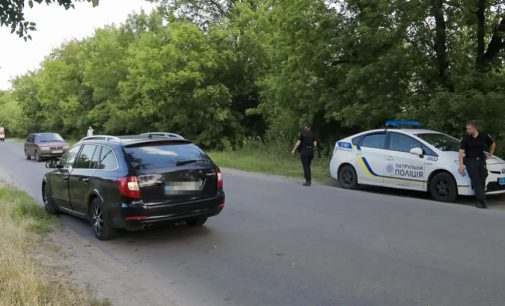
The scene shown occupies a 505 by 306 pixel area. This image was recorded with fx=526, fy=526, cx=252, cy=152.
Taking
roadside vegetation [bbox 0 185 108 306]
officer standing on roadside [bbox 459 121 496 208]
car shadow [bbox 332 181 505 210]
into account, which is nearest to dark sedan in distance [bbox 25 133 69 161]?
car shadow [bbox 332 181 505 210]

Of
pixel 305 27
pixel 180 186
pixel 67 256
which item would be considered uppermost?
pixel 305 27

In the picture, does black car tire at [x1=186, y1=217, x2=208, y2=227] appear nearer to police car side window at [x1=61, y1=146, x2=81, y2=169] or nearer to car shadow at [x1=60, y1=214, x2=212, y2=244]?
car shadow at [x1=60, y1=214, x2=212, y2=244]

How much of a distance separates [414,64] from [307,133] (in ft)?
14.2

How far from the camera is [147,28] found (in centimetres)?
4106

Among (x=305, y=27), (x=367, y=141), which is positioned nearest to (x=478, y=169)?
(x=367, y=141)

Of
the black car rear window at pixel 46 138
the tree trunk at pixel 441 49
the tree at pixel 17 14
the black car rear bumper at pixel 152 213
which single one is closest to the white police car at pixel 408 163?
the tree trunk at pixel 441 49

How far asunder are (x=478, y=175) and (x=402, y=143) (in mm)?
2181

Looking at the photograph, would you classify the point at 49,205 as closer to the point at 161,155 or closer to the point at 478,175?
the point at 161,155

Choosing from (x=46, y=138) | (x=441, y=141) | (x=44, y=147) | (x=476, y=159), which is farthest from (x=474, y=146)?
(x=46, y=138)

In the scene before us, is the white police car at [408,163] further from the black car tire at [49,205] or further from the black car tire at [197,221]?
the black car tire at [49,205]

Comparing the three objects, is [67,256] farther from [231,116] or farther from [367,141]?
[231,116]

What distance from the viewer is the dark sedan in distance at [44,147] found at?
26.3 meters

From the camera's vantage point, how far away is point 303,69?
19.1 meters

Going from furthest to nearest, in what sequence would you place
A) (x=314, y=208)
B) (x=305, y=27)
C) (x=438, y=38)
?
1. (x=305, y=27)
2. (x=438, y=38)
3. (x=314, y=208)
